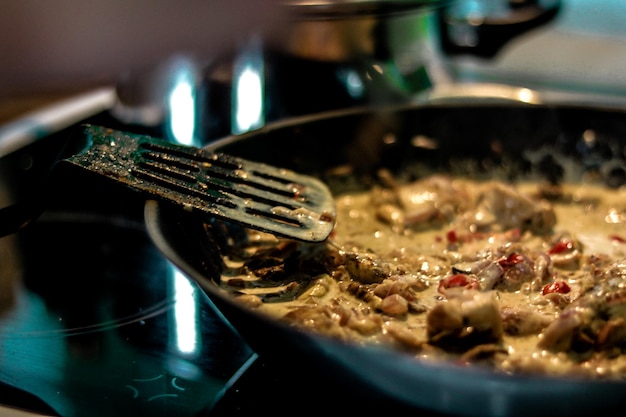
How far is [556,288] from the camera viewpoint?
1040 mm

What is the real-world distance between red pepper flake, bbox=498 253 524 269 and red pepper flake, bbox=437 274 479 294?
6cm

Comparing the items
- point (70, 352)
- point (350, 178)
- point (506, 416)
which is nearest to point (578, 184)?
point (350, 178)

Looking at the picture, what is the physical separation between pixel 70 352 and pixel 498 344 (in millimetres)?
563

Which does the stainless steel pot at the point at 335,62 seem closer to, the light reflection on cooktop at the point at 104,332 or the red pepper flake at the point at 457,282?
the light reflection on cooktop at the point at 104,332

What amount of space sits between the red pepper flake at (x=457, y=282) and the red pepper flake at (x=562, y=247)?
204 mm

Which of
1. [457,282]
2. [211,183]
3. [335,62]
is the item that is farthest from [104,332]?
[335,62]

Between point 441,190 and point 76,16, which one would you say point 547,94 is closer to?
point 441,190

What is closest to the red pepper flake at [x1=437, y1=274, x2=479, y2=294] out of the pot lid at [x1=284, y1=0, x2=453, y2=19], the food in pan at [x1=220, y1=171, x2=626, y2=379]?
the food in pan at [x1=220, y1=171, x2=626, y2=379]

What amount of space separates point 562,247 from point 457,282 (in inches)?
9.4

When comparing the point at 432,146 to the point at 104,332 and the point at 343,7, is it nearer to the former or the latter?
the point at 343,7

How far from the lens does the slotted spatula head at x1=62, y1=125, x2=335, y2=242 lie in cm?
96

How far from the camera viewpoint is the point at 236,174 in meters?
1.07

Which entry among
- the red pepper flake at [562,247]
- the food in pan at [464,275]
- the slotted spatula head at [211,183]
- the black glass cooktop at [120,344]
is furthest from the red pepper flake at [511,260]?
the black glass cooktop at [120,344]

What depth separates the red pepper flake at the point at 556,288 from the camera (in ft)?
3.39
